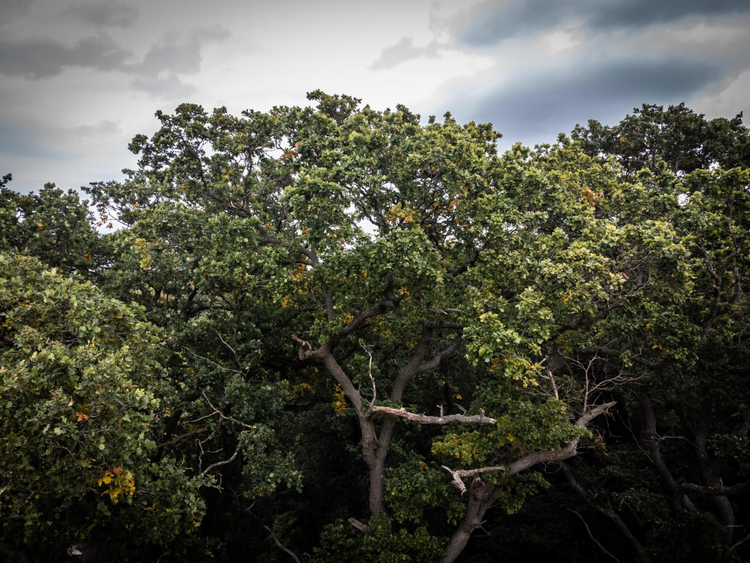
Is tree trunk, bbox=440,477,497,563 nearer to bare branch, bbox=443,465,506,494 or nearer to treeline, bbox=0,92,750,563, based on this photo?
treeline, bbox=0,92,750,563

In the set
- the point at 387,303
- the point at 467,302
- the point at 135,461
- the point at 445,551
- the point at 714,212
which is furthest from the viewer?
the point at 387,303

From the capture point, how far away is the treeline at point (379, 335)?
8477 mm

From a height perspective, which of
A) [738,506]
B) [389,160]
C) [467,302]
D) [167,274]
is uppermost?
[389,160]

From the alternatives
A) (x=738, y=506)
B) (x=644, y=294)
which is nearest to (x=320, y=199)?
(x=644, y=294)

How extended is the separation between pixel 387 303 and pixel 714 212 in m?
9.48

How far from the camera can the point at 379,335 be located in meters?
16.1

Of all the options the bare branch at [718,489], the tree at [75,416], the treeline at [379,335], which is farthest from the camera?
the bare branch at [718,489]

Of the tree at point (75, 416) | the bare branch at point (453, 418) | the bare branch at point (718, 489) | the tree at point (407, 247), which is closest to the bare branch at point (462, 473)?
the tree at point (407, 247)

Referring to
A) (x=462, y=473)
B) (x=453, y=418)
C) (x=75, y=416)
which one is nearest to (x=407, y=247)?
(x=453, y=418)

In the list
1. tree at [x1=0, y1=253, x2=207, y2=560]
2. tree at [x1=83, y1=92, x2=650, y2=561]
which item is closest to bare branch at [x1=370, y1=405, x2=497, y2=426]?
tree at [x1=83, y1=92, x2=650, y2=561]

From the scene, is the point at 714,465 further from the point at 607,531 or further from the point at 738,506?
the point at 607,531

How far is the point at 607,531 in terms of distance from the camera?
1645cm

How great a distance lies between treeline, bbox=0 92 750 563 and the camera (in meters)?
8.48

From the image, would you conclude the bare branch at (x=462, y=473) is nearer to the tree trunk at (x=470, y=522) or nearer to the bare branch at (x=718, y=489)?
the tree trunk at (x=470, y=522)
